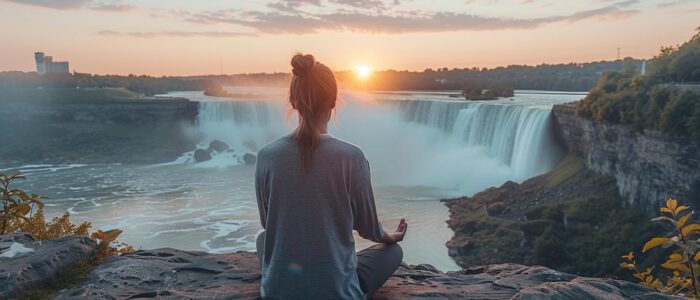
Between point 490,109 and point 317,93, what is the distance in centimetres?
2725

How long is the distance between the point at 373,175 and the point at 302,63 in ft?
95.2

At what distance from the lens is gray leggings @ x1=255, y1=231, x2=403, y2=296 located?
3.04 meters

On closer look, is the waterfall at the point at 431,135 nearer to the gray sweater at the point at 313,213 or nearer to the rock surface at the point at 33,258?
the rock surface at the point at 33,258

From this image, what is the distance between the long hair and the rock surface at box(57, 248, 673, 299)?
3.24 ft

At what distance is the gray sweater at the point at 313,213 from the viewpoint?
2.67 meters

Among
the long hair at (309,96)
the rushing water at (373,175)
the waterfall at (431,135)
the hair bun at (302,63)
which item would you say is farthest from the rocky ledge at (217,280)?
the waterfall at (431,135)

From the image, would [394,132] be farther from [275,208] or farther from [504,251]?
[275,208]

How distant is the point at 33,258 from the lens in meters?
3.37

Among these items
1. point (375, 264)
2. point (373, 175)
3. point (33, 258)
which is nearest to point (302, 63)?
point (375, 264)

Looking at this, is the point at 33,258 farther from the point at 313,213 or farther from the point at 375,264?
the point at 375,264

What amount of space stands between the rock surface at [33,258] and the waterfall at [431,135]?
17135mm

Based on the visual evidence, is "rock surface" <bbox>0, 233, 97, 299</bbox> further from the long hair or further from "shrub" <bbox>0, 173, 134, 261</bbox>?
the long hair

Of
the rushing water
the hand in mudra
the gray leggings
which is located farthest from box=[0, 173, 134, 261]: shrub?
the rushing water

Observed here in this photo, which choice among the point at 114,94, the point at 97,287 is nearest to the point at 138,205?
the point at 97,287
